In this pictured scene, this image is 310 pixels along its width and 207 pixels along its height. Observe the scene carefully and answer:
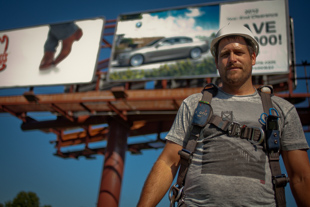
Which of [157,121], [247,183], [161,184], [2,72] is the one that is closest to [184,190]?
[161,184]

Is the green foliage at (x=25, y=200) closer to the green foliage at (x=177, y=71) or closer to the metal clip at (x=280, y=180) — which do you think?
the green foliage at (x=177, y=71)

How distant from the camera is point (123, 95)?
12234 mm

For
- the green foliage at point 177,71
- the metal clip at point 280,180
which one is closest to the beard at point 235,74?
the metal clip at point 280,180

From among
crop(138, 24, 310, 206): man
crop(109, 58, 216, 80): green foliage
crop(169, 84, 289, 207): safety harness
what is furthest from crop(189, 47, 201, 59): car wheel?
crop(169, 84, 289, 207): safety harness

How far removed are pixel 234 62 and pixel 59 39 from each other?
636 inches

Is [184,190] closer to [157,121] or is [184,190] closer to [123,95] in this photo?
[123,95]

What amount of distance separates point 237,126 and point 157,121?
41.7 feet

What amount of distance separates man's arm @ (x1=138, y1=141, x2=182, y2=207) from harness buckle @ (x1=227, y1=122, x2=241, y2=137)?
384 millimetres

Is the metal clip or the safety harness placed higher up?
the safety harness

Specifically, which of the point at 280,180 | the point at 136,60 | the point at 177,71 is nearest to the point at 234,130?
the point at 280,180

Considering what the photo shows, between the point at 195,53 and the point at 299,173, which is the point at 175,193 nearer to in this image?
the point at 299,173

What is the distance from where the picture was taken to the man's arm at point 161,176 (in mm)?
2051

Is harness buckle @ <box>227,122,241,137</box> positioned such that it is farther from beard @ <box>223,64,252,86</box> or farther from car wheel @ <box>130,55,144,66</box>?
car wheel @ <box>130,55,144,66</box>

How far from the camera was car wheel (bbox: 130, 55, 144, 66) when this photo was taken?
1442cm
